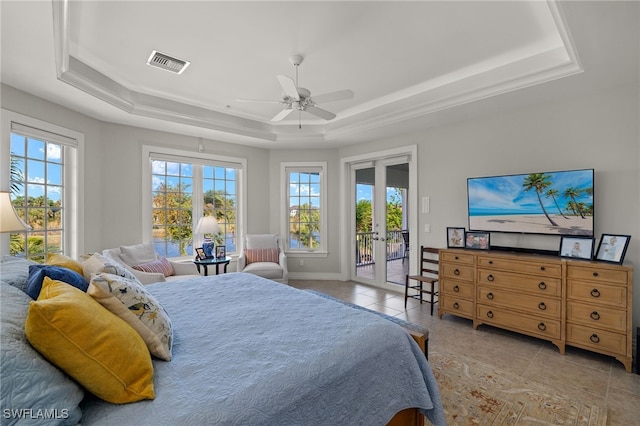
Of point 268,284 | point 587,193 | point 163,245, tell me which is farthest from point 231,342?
point 163,245

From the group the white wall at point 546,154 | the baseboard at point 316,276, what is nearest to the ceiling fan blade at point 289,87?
the white wall at point 546,154

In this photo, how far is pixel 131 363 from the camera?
104cm

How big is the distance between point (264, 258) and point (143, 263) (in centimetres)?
180

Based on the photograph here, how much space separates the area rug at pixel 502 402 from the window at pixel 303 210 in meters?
3.65

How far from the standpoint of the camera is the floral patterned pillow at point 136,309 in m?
1.25

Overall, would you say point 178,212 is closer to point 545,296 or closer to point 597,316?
point 545,296

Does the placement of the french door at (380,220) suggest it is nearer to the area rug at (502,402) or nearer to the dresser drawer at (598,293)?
the dresser drawer at (598,293)

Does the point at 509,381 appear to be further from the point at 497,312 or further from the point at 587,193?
the point at 587,193

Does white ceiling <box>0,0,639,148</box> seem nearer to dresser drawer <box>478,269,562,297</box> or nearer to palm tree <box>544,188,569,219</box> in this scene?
palm tree <box>544,188,569,219</box>

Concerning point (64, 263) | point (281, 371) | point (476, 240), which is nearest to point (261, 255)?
point (476, 240)

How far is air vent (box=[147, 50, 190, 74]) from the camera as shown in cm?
288

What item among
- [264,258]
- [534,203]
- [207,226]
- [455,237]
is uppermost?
[534,203]

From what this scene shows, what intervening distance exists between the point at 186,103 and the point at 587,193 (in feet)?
15.7

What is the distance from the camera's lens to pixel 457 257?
359cm
